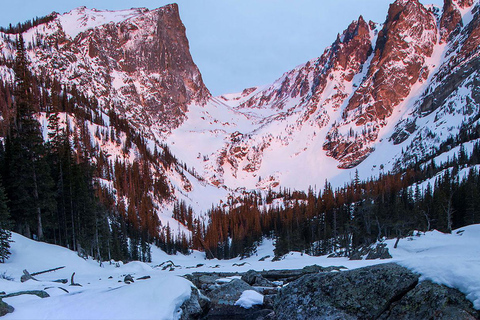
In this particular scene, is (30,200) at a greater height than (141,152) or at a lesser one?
lesser

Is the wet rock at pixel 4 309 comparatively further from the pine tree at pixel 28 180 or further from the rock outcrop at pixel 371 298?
the pine tree at pixel 28 180

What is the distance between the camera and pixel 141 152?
12650cm

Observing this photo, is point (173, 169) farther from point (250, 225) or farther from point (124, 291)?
point (124, 291)

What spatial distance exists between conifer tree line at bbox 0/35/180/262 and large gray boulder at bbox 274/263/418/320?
21.0m

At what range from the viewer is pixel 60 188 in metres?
32.5

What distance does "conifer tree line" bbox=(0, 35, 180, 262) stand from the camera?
26844 mm

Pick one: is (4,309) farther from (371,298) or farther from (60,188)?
(60,188)

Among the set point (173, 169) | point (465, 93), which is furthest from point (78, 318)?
point (465, 93)

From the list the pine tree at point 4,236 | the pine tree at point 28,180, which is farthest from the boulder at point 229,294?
the pine tree at point 28,180

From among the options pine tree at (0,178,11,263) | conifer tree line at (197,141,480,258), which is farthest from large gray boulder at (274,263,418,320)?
conifer tree line at (197,141,480,258)

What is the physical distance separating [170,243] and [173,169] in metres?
68.8

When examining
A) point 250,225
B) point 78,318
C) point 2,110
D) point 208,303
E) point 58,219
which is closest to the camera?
point 78,318

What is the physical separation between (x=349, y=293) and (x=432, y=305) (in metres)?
1.53

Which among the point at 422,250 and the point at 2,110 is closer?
the point at 422,250
